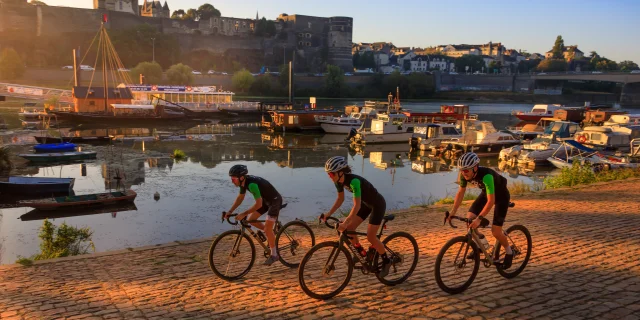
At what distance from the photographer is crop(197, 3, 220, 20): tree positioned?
421 feet

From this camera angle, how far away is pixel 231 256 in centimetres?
681

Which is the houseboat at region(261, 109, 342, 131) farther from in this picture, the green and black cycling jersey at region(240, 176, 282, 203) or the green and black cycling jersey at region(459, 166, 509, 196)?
the green and black cycling jersey at region(459, 166, 509, 196)

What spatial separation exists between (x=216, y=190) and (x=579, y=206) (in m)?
12.6

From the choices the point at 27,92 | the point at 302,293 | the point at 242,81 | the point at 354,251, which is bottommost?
the point at 302,293

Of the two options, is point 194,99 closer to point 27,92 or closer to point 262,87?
point 27,92

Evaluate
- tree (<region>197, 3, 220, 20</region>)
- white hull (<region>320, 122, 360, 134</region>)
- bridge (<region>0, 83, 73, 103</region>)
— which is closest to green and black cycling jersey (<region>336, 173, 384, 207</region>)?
white hull (<region>320, 122, 360, 134</region>)

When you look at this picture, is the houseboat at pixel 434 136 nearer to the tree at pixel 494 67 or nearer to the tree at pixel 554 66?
the tree at pixel 494 67

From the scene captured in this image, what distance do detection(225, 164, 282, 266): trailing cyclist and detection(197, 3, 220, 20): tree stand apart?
126 m

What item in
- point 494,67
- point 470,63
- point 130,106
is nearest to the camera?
point 130,106

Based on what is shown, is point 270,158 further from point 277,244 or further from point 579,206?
point 277,244

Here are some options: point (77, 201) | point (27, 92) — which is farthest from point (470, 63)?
point (77, 201)

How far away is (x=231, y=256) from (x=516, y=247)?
12.4 ft

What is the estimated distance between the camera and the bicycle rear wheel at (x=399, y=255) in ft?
20.4

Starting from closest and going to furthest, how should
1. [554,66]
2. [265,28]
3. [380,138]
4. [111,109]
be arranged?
[380,138] → [111,109] → [265,28] → [554,66]
